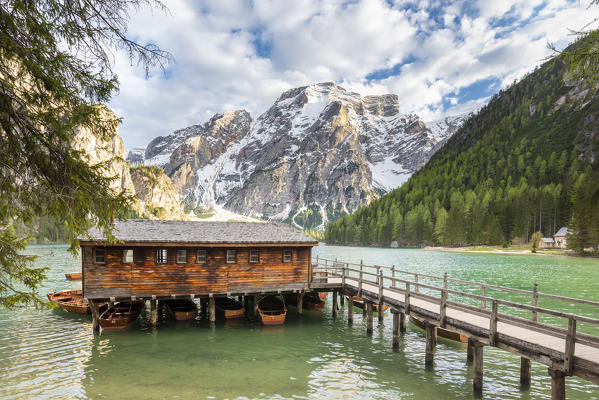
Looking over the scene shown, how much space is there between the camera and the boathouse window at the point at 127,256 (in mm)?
23969

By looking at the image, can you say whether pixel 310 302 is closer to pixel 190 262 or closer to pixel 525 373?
pixel 190 262

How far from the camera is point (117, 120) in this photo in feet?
30.7

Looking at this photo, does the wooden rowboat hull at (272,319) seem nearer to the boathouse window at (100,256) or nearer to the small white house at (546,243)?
the boathouse window at (100,256)

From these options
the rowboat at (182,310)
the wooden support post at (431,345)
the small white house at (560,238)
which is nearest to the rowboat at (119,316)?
the rowboat at (182,310)

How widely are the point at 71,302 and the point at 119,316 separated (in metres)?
9.60

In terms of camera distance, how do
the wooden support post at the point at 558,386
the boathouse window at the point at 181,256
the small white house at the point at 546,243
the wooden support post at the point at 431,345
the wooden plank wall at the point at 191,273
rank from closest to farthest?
the wooden support post at the point at 558,386 → the wooden support post at the point at 431,345 → the wooden plank wall at the point at 191,273 → the boathouse window at the point at 181,256 → the small white house at the point at 546,243

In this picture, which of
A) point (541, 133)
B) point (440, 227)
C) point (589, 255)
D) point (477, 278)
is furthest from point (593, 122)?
point (477, 278)

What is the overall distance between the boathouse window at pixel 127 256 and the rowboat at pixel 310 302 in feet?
49.2

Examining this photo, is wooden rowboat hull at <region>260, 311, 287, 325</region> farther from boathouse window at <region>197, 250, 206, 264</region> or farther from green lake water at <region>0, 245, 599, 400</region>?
boathouse window at <region>197, 250, 206, 264</region>

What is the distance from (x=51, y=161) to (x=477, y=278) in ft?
191

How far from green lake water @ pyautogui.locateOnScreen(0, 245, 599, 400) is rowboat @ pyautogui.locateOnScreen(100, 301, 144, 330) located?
32.2 inches

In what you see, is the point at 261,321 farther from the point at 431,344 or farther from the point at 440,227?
the point at 440,227

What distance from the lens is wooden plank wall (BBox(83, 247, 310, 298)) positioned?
23641 mm

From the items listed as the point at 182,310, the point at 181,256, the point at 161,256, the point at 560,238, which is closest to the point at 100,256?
the point at 161,256
